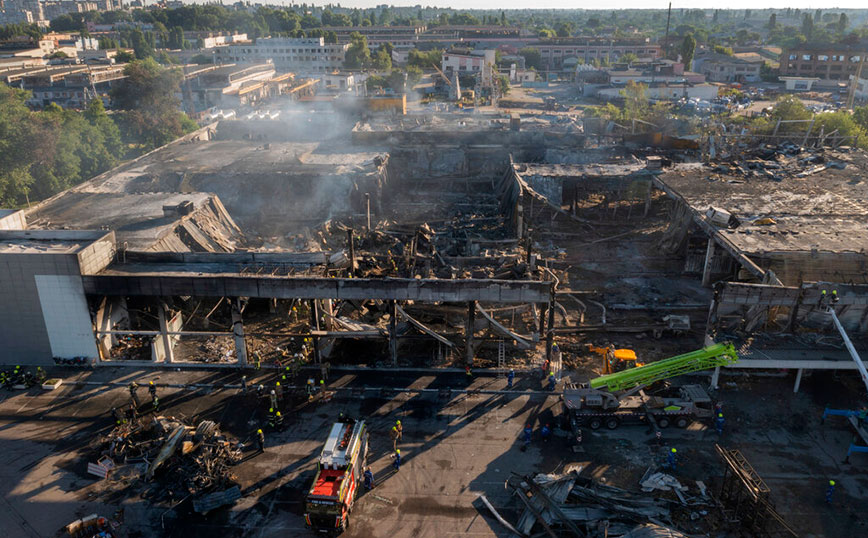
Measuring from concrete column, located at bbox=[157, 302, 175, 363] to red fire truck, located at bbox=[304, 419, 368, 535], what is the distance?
34.4ft

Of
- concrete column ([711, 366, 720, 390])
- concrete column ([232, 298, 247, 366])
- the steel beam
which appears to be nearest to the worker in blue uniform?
concrete column ([711, 366, 720, 390])

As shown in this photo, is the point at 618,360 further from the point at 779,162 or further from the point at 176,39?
the point at 176,39

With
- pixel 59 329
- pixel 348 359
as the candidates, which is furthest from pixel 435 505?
pixel 59 329

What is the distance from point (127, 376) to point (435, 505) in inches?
575

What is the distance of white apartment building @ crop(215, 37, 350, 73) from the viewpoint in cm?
12800

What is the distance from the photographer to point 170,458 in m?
19.5

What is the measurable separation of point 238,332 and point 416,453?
9.34 metres

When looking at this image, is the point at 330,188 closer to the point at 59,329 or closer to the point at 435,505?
the point at 59,329

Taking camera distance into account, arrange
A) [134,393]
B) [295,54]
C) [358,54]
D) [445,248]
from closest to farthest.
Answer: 1. [134,393]
2. [445,248]
3. [358,54]
4. [295,54]

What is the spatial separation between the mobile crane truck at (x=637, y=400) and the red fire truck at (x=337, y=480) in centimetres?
773

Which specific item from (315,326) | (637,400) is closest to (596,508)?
(637,400)

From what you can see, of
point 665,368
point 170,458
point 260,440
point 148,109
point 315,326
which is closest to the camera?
point 170,458

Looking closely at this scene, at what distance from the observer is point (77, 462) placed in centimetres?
1972

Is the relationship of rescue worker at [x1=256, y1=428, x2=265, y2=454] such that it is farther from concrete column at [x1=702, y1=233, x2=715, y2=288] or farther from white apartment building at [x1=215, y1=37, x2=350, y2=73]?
white apartment building at [x1=215, y1=37, x2=350, y2=73]
